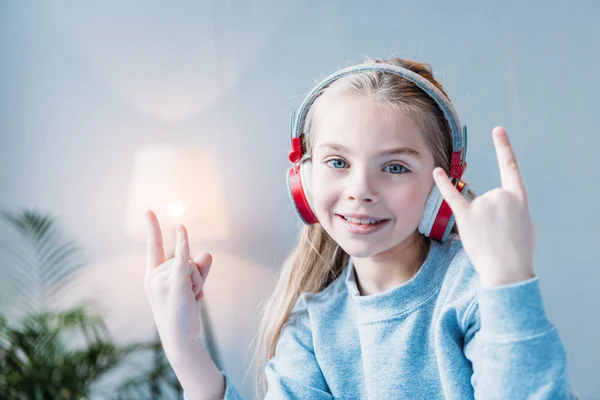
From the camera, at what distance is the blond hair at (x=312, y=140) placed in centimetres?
109

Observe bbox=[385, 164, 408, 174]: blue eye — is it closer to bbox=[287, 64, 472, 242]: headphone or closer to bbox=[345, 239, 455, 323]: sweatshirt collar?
bbox=[287, 64, 472, 242]: headphone

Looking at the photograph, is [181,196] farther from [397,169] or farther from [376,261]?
[397,169]

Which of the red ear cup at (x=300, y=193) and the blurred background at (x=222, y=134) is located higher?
the blurred background at (x=222, y=134)

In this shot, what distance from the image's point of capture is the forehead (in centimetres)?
105

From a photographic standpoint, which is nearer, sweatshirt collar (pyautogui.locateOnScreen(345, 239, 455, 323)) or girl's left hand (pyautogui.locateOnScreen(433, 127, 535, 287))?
girl's left hand (pyautogui.locateOnScreen(433, 127, 535, 287))

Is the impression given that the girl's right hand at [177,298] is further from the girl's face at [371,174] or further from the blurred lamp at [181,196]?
the blurred lamp at [181,196]

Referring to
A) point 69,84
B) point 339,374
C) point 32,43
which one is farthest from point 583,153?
point 32,43

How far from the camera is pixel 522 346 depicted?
0.83 m

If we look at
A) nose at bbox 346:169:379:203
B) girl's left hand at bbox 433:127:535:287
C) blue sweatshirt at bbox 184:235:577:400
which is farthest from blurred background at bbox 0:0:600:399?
girl's left hand at bbox 433:127:535:287

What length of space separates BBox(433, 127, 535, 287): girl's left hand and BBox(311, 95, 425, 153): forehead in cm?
21

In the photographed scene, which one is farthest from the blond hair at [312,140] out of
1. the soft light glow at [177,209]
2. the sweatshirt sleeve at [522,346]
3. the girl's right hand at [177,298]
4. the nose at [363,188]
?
the soft light glow at [177,209]

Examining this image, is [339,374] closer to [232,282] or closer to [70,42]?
[232,282]

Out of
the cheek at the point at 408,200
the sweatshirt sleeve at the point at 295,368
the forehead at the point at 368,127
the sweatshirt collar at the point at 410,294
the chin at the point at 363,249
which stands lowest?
the sweatshirt sleeve at the point at 295,368

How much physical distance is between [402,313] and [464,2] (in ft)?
3.97
